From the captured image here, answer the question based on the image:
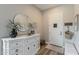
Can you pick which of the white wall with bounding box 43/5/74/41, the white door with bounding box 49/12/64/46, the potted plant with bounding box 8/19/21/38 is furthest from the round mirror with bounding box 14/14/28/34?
the white door with bounding box 49/12/64/46

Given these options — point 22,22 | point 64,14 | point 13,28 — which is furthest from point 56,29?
point 13,28

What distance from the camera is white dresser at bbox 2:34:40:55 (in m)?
1.46

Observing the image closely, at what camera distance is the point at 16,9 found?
5.01 ft

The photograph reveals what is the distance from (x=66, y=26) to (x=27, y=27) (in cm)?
64

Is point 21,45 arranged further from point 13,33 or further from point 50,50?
point 50,50

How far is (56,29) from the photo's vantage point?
1.61 m

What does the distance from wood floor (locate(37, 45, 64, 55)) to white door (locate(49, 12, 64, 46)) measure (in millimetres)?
77

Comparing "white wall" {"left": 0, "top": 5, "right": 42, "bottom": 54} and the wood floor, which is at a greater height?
"white wall" {"left": 0, "top": 5, "right": 42, "bottom": 54}

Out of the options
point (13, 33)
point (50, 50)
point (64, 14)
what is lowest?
point (50, 50)

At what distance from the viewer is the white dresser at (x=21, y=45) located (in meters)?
1.46

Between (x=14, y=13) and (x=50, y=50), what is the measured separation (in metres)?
0.85

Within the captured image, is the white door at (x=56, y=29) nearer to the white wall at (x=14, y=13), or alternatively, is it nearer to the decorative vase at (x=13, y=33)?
the white wall at (x=14, y=13)

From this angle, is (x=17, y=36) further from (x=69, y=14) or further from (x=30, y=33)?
(x=69, y=14)

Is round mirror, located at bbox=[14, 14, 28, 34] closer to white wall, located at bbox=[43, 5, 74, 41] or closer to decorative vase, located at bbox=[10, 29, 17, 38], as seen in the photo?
decorative vase, located at bbox=[10, 29, 17, 38]
